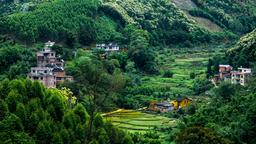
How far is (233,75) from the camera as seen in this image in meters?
49.9

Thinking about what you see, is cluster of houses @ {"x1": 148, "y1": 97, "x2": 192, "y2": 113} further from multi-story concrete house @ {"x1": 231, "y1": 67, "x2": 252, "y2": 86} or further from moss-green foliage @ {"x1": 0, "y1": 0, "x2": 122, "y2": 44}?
moss-green foliage @ {"x1": 0, "y1": 0, "x2": 122, "y2": 44}

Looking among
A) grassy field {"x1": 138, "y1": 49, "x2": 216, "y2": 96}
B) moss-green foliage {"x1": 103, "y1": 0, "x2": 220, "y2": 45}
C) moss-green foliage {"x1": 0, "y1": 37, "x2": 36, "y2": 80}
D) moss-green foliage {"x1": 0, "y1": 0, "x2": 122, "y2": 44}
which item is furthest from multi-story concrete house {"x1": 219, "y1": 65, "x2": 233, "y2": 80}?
moss-green foliage {"x1": 103, "y1": 0, "x2": 220, "y2": 45}

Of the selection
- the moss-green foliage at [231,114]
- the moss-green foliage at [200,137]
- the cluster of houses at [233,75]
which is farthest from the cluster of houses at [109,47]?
the moss-green foliage at [200,137]

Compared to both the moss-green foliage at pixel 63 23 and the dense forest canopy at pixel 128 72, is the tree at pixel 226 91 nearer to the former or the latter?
the dense forest canopy at pixel 128 72

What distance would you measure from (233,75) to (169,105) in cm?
599

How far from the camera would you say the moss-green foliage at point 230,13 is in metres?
89.3

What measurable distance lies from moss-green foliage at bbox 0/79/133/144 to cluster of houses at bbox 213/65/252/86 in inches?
670

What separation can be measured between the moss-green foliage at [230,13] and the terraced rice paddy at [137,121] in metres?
44.8

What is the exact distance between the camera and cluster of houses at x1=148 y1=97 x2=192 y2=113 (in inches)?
1860

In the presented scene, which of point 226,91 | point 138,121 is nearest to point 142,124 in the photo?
point 138,121

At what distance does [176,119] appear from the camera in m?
43.7

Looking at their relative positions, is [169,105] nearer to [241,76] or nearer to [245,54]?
[241,76]

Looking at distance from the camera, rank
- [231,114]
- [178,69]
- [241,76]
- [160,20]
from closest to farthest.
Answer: [231,114], [241,76], [178,69], [160,20]

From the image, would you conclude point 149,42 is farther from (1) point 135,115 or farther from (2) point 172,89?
(1) point 135,115
